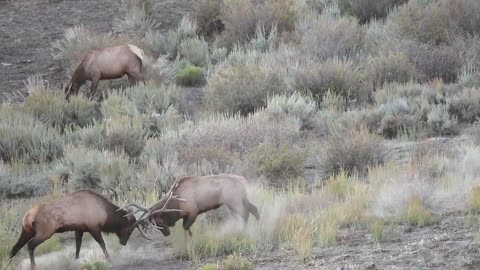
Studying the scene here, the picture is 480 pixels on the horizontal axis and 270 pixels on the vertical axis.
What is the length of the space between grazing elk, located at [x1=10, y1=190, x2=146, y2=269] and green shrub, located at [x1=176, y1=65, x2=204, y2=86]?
10607 mm

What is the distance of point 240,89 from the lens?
19.7 metres

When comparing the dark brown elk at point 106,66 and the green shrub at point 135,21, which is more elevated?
the dark brown elk at point 106,66

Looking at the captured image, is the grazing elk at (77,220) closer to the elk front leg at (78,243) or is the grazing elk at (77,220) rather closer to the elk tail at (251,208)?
the elk front leg at (78,243)

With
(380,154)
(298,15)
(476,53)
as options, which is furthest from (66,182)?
(298,15)

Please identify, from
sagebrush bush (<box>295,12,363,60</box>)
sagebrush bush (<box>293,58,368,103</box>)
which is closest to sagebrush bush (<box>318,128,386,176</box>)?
sagebrush bush (<box>293,58,368,103</box>)

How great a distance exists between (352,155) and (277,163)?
126 cm

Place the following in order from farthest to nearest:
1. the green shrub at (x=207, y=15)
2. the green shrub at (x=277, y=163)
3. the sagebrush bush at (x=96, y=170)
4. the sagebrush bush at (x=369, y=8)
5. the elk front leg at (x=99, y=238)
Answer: the sagebrush bush at (x=369, y=8)
the green shrub at (x=207, y=15)
the sagebrush bush at (x=96, y=170)
the green shrub at (x=277, y=163)
the elk front leg at (x=99, y=238)

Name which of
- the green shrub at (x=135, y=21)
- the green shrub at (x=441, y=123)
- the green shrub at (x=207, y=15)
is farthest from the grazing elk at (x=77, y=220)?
the green shrub at (x=207, y=15)

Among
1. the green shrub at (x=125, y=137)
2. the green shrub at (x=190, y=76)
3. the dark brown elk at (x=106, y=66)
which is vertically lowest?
the green shrub at (x=190, y=76)

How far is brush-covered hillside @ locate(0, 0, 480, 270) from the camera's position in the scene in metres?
11.4

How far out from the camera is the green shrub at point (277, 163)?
14906 millimetres

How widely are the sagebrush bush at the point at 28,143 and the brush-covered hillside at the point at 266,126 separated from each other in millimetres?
42

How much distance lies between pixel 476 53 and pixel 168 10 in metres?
8.65

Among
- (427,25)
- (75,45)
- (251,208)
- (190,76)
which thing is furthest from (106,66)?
(251,208)
